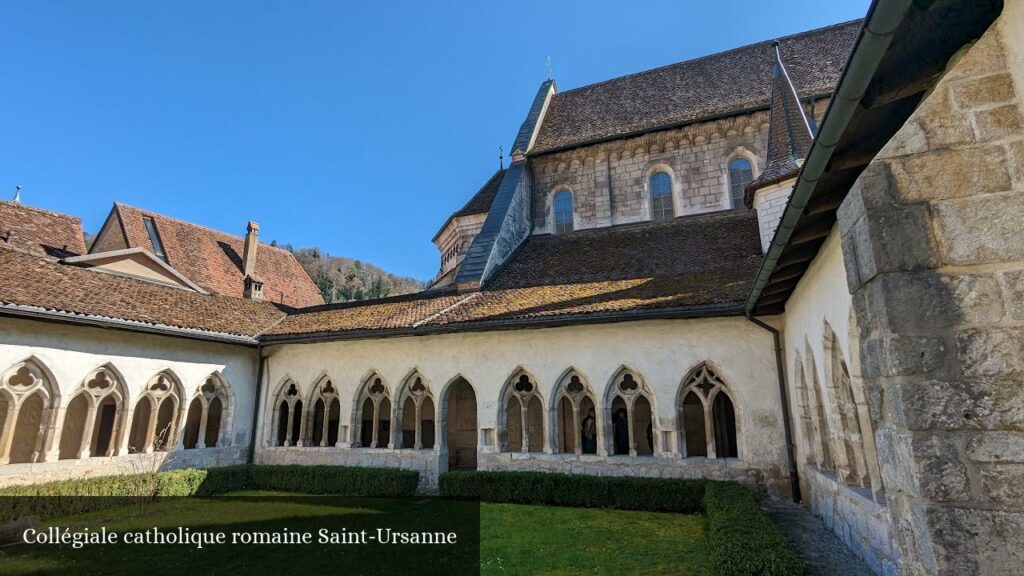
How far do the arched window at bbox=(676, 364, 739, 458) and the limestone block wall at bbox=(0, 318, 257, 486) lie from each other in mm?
10196

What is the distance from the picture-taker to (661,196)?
48.4ft

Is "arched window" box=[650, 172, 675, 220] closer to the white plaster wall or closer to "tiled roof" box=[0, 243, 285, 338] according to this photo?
the white plaster wall

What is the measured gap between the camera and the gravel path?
4812mm

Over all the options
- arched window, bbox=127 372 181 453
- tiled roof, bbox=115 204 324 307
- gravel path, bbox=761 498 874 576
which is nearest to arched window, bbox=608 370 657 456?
gravel path, bbox=761 498 874 576

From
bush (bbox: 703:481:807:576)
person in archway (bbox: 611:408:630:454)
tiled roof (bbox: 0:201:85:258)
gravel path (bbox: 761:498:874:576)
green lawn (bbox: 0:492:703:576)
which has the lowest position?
green lawn (bbox: 0:492:703:576)

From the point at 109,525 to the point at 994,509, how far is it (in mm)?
10606

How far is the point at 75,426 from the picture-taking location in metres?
13.0

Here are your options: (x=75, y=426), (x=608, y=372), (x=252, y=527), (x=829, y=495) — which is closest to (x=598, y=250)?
(x=608, y=372)

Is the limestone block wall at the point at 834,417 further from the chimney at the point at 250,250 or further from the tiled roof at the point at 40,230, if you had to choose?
the chimney at the point at 250,250

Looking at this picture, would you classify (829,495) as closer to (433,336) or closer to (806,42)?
(433,336)

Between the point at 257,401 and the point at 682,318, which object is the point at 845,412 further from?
the point at 257,401

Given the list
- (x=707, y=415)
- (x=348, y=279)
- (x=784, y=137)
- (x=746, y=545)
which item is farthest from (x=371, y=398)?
(x=348, y=279)

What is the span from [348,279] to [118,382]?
176ft

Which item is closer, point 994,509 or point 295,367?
point 994,509
